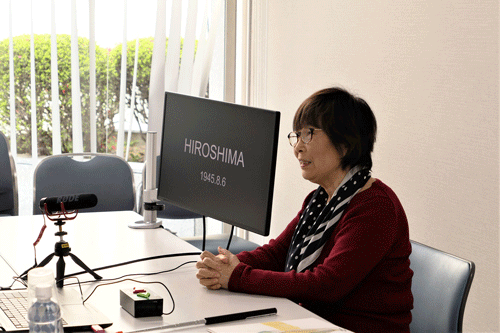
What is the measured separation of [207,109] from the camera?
1814 mm

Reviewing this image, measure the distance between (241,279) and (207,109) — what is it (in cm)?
52

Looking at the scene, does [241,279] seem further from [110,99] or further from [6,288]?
A: [110,99]

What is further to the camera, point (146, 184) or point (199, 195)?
point (146, 184)

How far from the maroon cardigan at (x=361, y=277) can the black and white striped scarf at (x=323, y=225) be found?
0.07 feet

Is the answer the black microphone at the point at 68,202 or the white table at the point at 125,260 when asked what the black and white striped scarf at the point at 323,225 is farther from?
the black microphone at the point at 68,202

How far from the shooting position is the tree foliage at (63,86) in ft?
12.2

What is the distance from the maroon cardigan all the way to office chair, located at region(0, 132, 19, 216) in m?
1.95

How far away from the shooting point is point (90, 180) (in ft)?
10.0

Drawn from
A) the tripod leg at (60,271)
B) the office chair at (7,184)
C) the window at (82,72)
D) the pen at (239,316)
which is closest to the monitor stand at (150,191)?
the tripod leg at (60,271)

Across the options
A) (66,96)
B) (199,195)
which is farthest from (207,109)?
(66,96)

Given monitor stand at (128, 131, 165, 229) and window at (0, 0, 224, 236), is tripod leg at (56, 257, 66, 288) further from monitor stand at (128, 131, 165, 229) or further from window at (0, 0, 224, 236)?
window at (0, 0, 224, 236)

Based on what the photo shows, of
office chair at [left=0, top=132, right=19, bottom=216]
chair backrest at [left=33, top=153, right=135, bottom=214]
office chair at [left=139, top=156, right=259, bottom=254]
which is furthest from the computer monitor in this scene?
office chair at [left=0, top=132, right=19, bottom=216]

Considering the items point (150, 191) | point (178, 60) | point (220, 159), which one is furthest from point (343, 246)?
point (178, 60)

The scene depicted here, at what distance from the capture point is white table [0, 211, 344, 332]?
A: 4.77 ft
